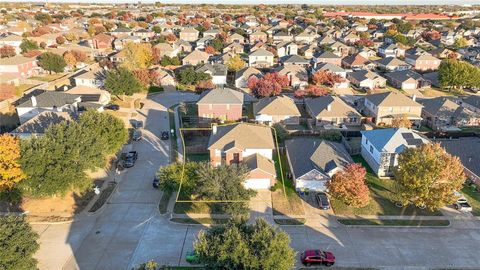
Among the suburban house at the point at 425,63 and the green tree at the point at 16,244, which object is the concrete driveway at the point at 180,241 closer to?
the green tree at the point at 16,244

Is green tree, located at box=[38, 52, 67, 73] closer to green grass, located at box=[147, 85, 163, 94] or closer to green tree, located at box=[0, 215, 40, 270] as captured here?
green grass, located at box=[147, 85, 163, 94]

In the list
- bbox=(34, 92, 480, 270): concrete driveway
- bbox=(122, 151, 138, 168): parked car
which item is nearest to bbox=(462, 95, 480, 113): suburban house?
bbox=(34, 92, 480, 270): concrete driveway

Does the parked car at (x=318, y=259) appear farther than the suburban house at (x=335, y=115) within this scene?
No

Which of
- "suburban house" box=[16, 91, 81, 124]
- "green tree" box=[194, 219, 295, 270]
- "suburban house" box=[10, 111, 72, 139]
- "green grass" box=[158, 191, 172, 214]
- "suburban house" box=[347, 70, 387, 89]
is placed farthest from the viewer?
"suburban house" box=[347, 70, 387, 89]

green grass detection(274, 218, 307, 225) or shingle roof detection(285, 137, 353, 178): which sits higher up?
shingle roof detection(285, 137, 353, 178)

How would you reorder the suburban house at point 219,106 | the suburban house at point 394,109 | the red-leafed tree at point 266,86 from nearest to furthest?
the suburban house at point 219,106 → the suburban house at point 394,109 → the red-leafed tree at point 266,86

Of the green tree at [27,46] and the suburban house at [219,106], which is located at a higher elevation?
the green tree at [27,46]

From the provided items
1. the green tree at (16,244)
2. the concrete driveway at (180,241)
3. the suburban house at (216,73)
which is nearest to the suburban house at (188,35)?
the suburban house at (216,73)
